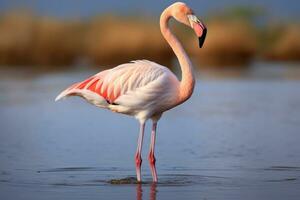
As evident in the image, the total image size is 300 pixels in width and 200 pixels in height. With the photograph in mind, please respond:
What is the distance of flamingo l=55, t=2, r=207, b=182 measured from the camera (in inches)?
366

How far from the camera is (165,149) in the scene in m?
11.4

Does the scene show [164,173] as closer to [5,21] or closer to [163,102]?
[163,102]

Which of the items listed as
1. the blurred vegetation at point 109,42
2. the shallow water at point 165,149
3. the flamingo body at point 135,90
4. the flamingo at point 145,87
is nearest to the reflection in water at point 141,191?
Answer: the shallow water at point 165,149

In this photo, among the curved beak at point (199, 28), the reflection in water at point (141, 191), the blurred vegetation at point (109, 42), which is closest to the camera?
the reflection in water at point (141, 191)

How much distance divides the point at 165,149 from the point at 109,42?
20300mm

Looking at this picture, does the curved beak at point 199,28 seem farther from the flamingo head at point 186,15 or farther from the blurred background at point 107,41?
the blurred background at point 107,41

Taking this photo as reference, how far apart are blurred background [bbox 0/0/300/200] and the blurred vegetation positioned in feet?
0.14

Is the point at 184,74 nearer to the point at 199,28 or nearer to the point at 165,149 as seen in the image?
the point at 199,28

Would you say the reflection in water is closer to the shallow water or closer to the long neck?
the shallow water

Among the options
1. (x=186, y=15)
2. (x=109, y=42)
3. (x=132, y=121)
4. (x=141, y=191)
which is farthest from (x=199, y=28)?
(x=109, y=42)

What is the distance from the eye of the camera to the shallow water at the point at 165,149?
28.1 feet

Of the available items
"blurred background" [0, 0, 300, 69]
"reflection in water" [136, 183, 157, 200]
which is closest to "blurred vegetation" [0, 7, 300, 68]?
"blurred background" [0, 0, 300, 69]

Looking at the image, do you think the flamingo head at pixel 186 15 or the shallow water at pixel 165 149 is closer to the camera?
the shallow water at pixel 165 149

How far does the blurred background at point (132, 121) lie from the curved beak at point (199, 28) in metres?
1.36
